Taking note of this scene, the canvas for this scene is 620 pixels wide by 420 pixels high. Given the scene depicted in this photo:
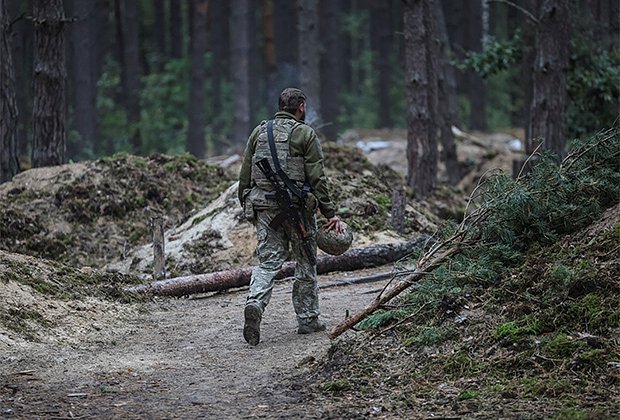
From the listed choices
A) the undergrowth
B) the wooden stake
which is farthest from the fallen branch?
the wooden stake

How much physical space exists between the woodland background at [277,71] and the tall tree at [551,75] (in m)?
0.02

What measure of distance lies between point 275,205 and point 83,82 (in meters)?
22.3

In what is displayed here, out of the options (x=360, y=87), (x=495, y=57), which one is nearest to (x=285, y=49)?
(x=360, y=87)

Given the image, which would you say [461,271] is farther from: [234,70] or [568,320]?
[234,70]

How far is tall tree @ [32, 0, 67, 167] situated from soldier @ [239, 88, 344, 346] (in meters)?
8.15

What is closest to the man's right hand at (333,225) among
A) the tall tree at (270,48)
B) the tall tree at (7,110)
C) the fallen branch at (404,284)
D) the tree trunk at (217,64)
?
the fallen branch at (404,284)

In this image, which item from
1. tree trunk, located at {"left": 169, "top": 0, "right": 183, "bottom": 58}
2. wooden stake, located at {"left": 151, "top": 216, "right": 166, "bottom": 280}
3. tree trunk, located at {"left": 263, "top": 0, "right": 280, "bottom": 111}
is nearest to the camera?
wooden stake, located at {"left": 151, "top": 216, "right": 166, "bottom": 280}

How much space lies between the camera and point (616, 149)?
9.37 meters

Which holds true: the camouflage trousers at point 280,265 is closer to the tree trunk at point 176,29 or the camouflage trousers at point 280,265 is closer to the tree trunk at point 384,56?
the tree trunk at point 384,56

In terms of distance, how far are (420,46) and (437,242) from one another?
957cm

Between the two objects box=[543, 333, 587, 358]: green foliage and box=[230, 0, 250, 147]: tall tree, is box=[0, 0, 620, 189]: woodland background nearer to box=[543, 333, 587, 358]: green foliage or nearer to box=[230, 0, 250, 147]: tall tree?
box=[230, 0, 250, 147]: tall tree

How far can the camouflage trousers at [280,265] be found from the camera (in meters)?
9.24

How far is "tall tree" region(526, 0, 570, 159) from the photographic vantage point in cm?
1602

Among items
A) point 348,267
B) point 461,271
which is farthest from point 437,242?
point 348,267
